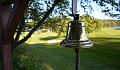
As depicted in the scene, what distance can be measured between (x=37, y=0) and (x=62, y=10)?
2.90 feet

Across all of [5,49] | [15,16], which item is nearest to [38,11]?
[5,49]

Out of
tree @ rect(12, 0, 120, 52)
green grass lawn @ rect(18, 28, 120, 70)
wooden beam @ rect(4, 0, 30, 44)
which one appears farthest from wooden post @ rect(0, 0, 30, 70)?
green grass lawn @ rect(18, 28, 120, 70)

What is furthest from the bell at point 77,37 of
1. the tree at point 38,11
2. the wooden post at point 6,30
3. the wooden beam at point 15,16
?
the tree at point 38,11

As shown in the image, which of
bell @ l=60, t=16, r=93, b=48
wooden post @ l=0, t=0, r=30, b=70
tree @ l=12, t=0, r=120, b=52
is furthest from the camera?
tree @ l=12, t=0, r=120, b=52

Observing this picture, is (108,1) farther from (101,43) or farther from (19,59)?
(101,43)

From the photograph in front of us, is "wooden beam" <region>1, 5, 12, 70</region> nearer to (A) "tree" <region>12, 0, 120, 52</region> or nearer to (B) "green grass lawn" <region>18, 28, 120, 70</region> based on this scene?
(A) "tree" <region>12, 0, 120, 52</region>

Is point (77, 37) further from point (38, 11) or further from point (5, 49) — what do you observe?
point (38, 11)

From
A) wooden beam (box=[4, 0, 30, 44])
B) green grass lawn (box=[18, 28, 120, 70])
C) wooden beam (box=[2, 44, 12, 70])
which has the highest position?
wooden beam (box=[4, 0, 30, 44])

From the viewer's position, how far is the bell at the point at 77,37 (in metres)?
0.96

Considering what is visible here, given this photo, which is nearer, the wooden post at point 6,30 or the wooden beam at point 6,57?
the wooden post at point 6,30

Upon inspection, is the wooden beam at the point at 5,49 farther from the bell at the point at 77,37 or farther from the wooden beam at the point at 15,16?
the bell at the point at 77,37

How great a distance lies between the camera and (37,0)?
3.74 metres

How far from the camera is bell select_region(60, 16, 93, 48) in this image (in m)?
0.96

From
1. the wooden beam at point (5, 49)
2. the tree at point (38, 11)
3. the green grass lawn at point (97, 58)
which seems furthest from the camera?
the green grass lawn at point (97, 58)
